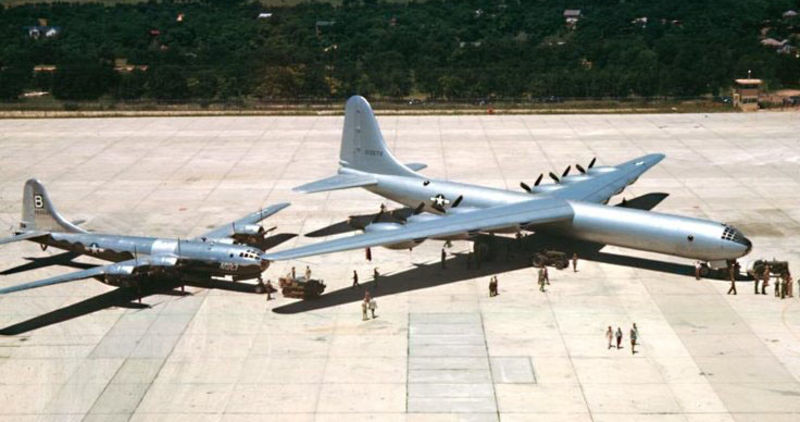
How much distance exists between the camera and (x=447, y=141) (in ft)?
311

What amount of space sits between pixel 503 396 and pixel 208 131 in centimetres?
6853

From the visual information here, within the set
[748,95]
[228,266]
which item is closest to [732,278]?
[228,266]

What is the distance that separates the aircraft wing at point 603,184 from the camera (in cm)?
6334

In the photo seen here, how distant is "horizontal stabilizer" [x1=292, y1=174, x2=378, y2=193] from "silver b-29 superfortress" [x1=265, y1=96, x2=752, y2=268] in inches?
2.6

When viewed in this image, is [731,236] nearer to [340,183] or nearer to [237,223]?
[340,183]

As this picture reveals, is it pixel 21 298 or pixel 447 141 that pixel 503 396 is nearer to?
pixel 21 298

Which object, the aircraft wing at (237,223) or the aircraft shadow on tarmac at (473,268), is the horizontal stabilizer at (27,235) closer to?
the aircraft wing at (237,223)

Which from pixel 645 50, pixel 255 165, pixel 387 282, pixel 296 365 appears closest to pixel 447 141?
pixel 255 165

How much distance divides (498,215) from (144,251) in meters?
19.9

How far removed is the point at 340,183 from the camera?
213ft

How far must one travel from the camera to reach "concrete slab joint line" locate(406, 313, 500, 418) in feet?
132

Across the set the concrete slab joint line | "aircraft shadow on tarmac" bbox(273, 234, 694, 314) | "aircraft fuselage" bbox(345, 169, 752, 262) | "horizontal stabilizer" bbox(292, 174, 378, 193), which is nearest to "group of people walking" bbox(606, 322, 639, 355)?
the concrete slab joint line

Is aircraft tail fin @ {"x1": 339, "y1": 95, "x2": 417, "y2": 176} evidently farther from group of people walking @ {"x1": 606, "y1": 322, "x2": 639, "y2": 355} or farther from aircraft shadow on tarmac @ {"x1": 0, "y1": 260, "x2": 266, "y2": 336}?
group of people walking @ {"x1": 606, "y1": 322, "x2": 639, "y2": 355}

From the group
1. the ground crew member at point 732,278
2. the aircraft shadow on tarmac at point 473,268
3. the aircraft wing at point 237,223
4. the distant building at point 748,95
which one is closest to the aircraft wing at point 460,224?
the aircraft shadow on tarmac at point 473,268
